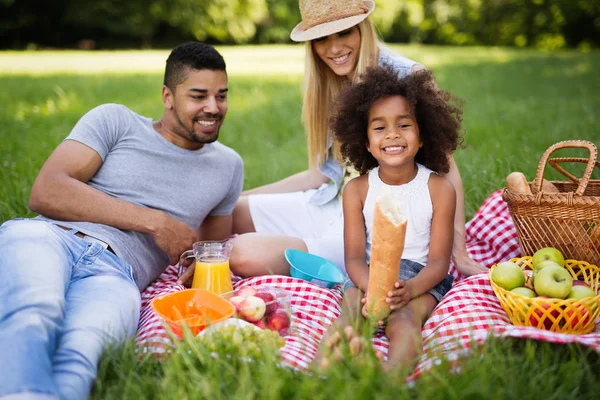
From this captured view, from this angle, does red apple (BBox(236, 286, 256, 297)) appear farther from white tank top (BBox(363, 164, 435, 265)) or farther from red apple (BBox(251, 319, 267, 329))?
white tank top (BBox(363, 164, 435, 265))

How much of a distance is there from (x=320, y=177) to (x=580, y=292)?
207cm

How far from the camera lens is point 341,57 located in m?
3.73

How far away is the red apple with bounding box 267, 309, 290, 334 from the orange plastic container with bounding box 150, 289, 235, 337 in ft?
0.67

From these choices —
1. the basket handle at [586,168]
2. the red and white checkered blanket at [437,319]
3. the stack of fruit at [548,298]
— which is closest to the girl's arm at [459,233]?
the red and white checkered blanket at [437,319]

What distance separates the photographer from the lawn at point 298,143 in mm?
1960

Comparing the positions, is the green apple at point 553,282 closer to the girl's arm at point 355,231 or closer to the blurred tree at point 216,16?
the girl's arm at point 355,231

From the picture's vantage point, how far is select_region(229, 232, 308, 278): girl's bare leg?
344 centimetres

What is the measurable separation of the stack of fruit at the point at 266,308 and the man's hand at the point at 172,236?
22.1 inches

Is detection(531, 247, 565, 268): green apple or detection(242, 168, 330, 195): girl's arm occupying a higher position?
detection(531, 247, 565, 268): green apple

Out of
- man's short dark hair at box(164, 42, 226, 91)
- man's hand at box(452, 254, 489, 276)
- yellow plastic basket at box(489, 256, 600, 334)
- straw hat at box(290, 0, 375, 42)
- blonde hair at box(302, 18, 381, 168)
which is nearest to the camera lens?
yellow plastic basket at box(489, 256, 600, 334)

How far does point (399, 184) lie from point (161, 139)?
1.33 m

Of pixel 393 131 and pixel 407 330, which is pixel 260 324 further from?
pixel 393 131

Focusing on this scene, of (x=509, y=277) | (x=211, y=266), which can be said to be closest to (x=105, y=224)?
(x=211, y=266)

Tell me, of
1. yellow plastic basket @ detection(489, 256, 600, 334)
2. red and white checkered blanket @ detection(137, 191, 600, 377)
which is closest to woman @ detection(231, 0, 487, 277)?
red and white checkered blanket @ detection(137, 191, 600, 377)
